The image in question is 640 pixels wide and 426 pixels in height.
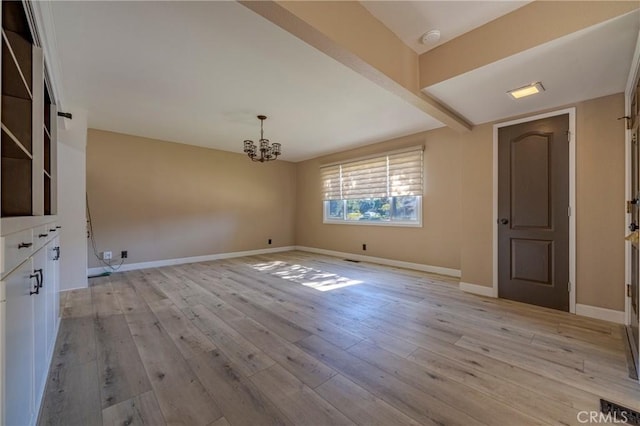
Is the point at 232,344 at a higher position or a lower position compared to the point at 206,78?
lower

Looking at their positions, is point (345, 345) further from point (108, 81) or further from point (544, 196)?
point (108, 81)

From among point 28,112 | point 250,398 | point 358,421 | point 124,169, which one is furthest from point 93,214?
point 358,421

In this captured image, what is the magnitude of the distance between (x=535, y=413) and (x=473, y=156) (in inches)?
111

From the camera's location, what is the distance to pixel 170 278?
4059mm

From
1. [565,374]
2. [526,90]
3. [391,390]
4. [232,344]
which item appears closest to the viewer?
[391,390]

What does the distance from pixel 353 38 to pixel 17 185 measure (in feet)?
7.17

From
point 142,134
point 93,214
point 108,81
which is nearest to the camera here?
point 108,81

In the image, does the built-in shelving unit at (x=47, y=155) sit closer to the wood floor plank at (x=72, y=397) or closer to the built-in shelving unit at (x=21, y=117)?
the built-in shelving unit at (x=21, y=117)

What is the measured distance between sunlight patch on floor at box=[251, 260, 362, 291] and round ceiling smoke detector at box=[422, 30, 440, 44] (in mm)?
2846

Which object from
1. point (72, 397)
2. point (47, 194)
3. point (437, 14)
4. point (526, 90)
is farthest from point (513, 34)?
point (47, 194)

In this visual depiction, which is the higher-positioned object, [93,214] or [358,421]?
[93,214]

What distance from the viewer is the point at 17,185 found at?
1.50m

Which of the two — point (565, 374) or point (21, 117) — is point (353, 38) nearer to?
point (21, 117)

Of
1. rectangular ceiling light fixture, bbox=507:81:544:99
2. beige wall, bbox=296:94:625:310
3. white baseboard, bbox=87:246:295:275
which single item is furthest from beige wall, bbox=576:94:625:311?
white baseboard, bbox=87:246:295:275
